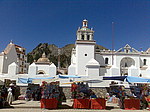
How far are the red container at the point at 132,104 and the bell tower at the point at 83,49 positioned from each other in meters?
18.1

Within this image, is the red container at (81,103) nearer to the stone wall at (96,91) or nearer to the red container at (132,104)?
the red container at (132,104)

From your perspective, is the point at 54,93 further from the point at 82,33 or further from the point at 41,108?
the point at 82,33

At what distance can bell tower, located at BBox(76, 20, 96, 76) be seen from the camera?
28484 mm

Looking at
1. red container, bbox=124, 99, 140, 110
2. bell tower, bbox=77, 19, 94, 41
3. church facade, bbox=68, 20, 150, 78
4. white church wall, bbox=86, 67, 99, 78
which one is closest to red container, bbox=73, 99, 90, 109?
red container, bbox=124, 99, 140, 110

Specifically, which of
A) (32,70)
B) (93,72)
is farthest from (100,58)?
(93,72)

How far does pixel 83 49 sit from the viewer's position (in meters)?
29.6

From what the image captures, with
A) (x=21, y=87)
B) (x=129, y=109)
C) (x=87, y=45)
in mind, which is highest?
(x=87, y=45)

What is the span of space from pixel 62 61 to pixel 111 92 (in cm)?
5602

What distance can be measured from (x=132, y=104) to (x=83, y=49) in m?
20.3

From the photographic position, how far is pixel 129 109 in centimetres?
979

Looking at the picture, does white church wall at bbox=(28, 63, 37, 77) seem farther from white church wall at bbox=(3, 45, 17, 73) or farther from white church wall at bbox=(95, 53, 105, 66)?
white church wall at bbox=(95, 53, 105, 66)

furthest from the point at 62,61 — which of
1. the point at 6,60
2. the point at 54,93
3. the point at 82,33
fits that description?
the point at 54,93

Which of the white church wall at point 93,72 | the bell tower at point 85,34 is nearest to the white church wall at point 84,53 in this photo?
the bell tower at point 85,34

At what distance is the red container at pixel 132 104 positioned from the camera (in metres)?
9.86
